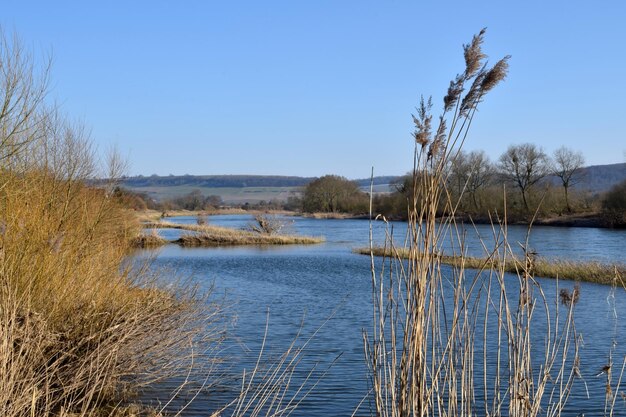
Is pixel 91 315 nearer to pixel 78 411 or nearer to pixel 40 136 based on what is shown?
pixel 78 411

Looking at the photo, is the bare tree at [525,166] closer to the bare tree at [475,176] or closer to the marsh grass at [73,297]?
the bare tree at [475,176]

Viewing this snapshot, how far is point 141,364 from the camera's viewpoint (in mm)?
7527

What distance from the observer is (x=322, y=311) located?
52.6 ft

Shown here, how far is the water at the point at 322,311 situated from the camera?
9009 mm

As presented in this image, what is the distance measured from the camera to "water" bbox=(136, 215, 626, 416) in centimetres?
901

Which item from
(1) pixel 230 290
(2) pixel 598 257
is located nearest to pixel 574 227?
(2) pixel 598 257

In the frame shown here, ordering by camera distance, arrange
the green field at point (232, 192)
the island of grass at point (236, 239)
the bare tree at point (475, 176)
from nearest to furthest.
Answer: the bare tree at point (475, 176), the island of grass at point (236, 239), the green field at point (232, 192)

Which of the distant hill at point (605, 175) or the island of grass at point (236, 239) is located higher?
the distant hill at point (605, 175)

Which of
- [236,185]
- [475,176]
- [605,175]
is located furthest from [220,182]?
[475,176]

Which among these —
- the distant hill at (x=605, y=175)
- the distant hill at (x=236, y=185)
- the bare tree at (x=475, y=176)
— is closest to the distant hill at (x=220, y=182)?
the distant hill at (x=236, y=185)

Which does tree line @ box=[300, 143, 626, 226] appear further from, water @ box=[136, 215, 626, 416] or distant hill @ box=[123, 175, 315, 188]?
distant hill @ box=[123, 175, 315, 188]

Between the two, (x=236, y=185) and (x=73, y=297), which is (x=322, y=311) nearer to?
(x=73, y=297)

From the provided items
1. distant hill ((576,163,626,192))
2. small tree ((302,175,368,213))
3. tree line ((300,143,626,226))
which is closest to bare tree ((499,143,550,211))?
tree line ((300,143,626,226))

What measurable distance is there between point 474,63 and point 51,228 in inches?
253
